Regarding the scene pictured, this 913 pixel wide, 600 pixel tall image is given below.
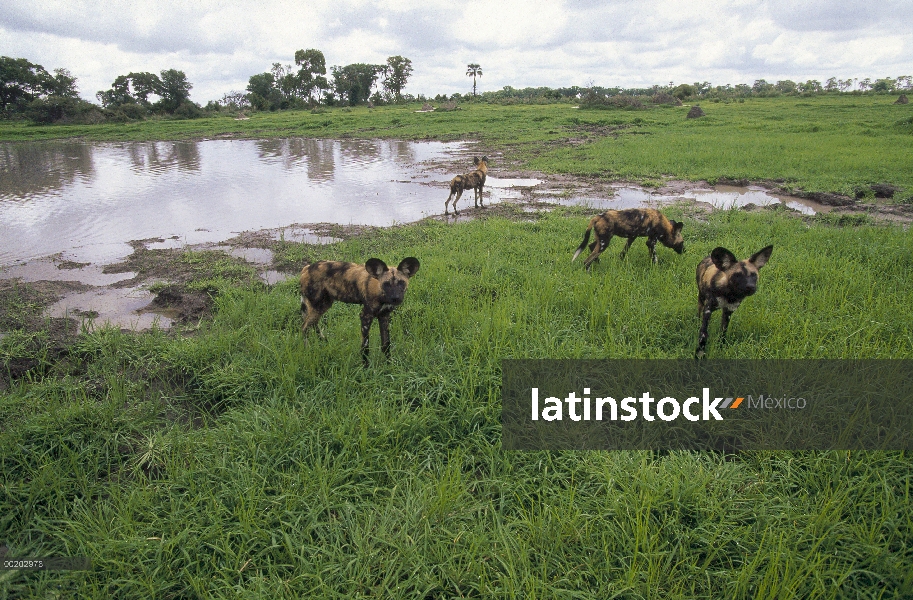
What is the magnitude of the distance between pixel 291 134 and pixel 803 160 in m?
31.0

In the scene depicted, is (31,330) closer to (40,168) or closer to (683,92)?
(40,168)

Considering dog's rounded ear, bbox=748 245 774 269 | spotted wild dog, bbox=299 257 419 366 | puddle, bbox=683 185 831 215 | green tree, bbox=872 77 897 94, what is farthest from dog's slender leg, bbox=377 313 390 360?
green tree, bbox=872 77 897 94

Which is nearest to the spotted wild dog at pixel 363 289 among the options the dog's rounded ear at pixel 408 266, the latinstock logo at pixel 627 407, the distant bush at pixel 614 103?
the dog's rounded ear at pixel 408 266

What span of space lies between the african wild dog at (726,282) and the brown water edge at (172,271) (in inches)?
231

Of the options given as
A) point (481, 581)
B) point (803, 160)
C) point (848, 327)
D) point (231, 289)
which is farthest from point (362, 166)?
point (481, 581)

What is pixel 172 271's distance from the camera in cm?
792

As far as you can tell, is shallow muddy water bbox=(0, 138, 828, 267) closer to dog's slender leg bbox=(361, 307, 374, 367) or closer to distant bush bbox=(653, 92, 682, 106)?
dog's slender leg bbox=(361, 307, 374, 367)

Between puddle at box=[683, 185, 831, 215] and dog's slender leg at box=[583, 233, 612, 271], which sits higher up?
puddle at box=[683, 185, 831, 215]

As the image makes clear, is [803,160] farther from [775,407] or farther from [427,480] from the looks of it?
[427,480]

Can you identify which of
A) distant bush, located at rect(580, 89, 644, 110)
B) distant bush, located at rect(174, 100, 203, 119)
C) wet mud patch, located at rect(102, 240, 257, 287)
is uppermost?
distant bush, located at rect(174, 100, 203, 119)

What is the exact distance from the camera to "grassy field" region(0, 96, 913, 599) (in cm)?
271

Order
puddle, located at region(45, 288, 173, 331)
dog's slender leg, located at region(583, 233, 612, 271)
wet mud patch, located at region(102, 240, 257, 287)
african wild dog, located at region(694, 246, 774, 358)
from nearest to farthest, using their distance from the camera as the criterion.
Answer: african wild dog, located at region(694, 246, 774, 358), puddle, located at region(45, 288, 173, 331), dog's slender leg, located at region(583, 233, 612, 271), wet mud patch, located at region(102, 240, 257, 287)

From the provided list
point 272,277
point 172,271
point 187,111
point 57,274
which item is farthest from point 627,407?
point 187,111

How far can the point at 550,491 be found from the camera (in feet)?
10.7
